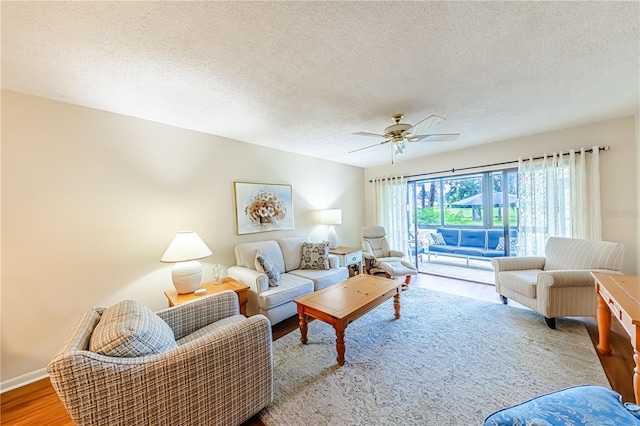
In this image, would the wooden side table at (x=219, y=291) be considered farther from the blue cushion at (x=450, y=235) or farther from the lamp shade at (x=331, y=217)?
the blue cushion at (x=450, y=235)

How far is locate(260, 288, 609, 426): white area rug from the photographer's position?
146 cm

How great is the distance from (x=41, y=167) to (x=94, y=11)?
155cm

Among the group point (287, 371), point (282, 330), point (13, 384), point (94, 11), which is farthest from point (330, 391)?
point (94, 11)

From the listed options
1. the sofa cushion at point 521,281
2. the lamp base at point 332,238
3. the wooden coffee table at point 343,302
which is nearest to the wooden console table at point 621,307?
the sofa cushion at point 521,281

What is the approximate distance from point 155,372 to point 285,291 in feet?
4.95

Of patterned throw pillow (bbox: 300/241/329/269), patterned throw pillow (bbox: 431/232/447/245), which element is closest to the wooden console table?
patterned throw pillow (bbox: 300/241/329/269)

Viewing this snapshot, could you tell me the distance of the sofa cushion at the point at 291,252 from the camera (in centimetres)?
332

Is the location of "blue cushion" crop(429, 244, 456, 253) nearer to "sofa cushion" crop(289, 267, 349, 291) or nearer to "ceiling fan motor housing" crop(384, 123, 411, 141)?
"sofa cushion" crop(289, 267, 349, 291)

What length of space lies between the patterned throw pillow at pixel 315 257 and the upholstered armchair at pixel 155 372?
1.88m

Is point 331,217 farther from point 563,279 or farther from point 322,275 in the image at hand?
point 563,279

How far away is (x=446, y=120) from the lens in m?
2.62

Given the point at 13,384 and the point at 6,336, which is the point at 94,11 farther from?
the point at 13,384

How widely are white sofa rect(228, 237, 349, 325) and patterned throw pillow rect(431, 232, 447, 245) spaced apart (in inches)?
117

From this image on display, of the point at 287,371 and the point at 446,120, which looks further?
the point at 446,120
